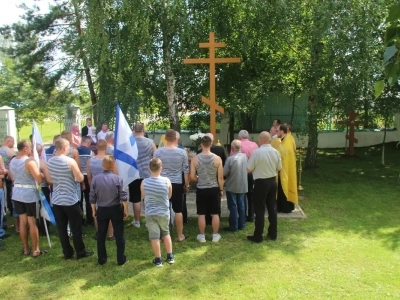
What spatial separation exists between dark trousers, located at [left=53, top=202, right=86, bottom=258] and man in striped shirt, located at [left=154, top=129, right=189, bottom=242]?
4.36ft

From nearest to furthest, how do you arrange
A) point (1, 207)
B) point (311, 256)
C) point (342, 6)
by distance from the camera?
point (311, 256) < point (1, 207) < point (342, 6)

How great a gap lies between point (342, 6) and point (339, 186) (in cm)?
416

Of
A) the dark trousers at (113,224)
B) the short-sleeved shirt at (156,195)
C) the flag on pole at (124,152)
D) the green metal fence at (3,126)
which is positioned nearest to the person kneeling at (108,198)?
the dark trousers at (113,224)

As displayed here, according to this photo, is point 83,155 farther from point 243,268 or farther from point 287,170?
point 287,170

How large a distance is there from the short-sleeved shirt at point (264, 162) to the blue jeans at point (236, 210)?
0.64 m

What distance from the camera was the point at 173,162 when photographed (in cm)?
550

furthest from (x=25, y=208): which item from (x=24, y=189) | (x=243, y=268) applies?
(x=243, y=268)

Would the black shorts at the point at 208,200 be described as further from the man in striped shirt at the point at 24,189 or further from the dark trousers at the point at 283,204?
the man in striped shirt at the point at 24,189

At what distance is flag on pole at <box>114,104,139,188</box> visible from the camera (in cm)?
531

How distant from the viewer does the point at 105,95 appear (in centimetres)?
955

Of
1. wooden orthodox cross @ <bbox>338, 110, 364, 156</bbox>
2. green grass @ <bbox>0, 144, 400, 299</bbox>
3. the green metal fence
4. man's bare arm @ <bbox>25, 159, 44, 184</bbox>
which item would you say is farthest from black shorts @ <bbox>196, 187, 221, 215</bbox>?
the green metal fence

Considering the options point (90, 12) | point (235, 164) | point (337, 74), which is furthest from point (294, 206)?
point (90, 12)

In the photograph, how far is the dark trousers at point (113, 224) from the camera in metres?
4.77

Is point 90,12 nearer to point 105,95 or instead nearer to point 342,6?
point 105,95
